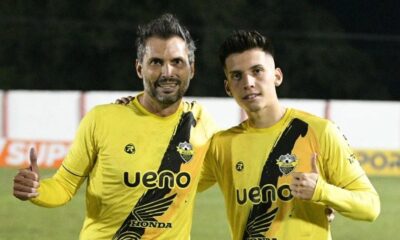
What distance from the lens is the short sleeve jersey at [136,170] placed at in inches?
175

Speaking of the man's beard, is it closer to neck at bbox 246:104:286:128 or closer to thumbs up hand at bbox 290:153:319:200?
neck at bbox 246:104:286:128

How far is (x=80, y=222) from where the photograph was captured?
9953mm

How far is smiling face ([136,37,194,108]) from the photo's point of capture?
447cm

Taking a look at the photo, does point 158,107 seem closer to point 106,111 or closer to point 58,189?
point 106,111

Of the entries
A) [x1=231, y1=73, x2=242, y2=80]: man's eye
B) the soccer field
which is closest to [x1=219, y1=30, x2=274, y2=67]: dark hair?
[x1=231, y1=73, x2=242, y2=80]: man's eye

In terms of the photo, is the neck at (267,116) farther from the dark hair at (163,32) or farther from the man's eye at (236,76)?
the dark hair at (163,32)

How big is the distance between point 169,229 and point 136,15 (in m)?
19.3

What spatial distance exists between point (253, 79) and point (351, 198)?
753 mm

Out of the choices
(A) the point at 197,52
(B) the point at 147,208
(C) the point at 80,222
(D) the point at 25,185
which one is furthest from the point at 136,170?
(A) the point at 197,52

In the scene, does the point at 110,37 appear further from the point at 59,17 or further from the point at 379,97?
the point at 379,97

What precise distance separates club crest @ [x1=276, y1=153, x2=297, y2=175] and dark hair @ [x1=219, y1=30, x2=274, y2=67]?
1.76 ft

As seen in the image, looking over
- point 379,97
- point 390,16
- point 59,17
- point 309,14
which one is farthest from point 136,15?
point 390,16

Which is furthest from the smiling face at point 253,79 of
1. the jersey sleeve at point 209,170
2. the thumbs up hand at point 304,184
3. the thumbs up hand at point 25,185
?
the thumbs up hand at point 25,185

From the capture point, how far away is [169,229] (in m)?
4.45
